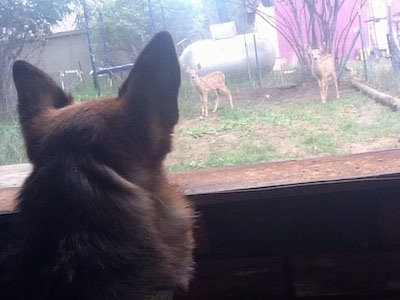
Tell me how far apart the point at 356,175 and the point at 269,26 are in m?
0.39

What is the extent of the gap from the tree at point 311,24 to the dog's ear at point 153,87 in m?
0.52

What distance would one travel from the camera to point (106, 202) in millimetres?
746

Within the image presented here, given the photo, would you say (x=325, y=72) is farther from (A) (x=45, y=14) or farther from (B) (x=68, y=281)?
(B) (x=68, y=281)

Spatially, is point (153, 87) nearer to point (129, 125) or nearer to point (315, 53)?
point (129, 125)

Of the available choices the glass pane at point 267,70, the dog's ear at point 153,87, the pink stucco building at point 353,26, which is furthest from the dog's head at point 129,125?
the pink stucco building at point 353,26

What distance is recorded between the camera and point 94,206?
741 mm

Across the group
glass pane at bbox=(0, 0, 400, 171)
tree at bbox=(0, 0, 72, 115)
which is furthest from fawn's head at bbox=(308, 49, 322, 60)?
tree at bbox=(0, 0, 72, 115)

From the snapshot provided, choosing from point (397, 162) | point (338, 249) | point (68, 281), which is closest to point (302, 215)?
point (338, 249)

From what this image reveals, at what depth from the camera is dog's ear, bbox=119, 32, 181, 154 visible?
0.83 meters

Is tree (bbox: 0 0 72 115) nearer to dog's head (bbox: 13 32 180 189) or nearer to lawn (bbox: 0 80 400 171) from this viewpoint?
lawn (bbox: 0 80 400 171)

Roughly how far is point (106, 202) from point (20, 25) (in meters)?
0.82

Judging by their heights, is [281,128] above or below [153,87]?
below

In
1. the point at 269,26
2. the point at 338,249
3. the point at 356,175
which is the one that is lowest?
the point at 338,249

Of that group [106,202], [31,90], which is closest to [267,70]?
[31,90]
